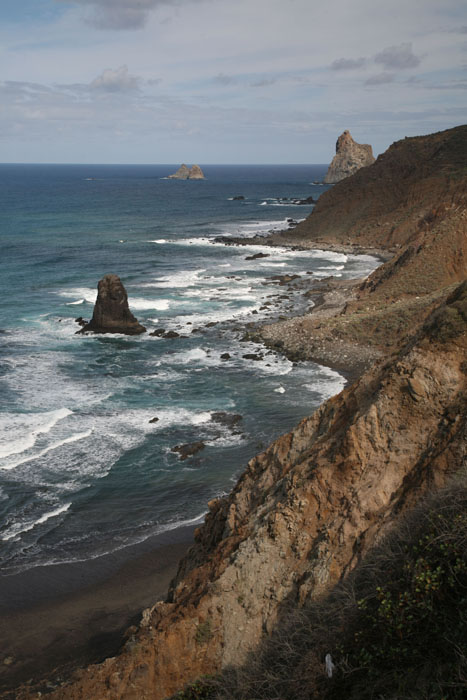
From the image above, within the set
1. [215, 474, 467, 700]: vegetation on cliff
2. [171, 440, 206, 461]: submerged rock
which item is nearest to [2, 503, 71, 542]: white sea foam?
[171, 440, 206, 461]: submerged rock

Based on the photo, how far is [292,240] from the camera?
91.5 metres

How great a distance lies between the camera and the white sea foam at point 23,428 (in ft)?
87.9

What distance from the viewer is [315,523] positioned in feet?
34.8

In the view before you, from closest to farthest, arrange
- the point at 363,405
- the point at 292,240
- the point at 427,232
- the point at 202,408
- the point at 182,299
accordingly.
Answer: the point at 363,405 < the point at 202,408 < the point at 427,232 < the point at 182,299 < the point at 292,240

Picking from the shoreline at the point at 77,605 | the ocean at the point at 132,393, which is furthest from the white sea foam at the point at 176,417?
the shoreline at the point at 77,605

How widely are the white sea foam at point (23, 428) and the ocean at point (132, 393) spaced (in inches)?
3.5

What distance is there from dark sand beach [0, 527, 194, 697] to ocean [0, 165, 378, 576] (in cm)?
82

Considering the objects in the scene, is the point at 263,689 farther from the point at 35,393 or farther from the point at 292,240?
the point at 292,240

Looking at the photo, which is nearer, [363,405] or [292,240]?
[363,405]

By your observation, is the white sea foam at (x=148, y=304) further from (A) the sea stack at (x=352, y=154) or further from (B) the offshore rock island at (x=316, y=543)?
(A) the sea stack at (x=352, y=154)

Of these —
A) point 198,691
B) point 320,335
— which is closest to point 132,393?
point 320,335

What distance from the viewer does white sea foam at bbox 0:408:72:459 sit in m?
26.8

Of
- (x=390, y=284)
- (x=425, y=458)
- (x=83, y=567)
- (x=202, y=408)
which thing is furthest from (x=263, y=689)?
(x=390, y=284)

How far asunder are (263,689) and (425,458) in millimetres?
4579
